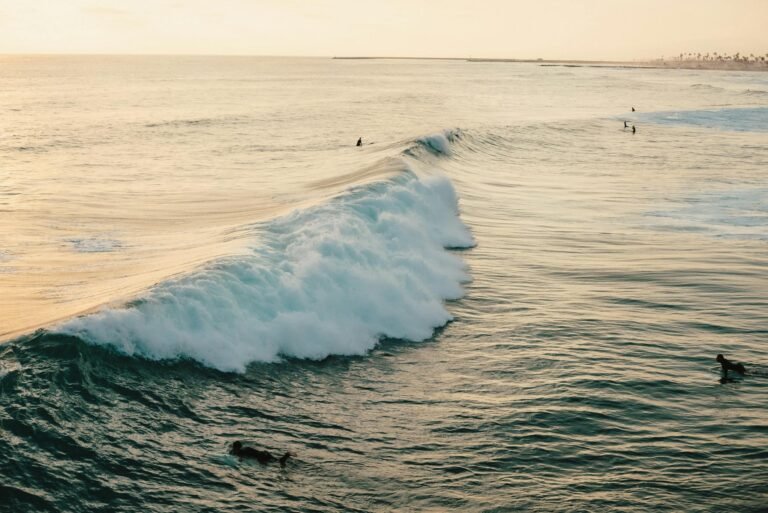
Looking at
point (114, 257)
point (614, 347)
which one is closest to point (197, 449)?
point (614, 347)

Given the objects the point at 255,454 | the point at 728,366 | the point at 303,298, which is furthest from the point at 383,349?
the point at 728,366

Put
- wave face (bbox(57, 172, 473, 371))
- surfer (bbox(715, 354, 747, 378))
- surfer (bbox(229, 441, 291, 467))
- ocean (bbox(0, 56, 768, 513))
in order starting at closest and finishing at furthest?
ocean (bbox(0, 56, 768, 513)), surfer (bbox(229, 441, 291, 467)), wave face (bbox(57, 172, 473, 371)), surfer (bbox(715, 354, 747, 378))

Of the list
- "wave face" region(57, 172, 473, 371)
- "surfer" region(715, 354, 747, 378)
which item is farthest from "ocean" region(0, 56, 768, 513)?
"surfer" region(715, 354, 747, 378)

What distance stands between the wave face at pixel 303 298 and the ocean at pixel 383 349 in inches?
1.9

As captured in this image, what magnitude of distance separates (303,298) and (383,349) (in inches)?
65.1

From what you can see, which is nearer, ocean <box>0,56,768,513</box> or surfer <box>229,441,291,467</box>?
ocean <box>0,56,768,513</box>

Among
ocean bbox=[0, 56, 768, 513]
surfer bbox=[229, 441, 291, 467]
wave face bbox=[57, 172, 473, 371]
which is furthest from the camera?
wave face bbox=[57, 172, 473, 371]

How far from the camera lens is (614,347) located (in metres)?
12.7

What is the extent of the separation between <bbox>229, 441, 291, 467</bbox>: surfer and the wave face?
98.2 inches

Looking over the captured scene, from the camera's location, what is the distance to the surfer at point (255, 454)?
27.6 feet

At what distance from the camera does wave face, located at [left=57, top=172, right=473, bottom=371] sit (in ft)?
36.0

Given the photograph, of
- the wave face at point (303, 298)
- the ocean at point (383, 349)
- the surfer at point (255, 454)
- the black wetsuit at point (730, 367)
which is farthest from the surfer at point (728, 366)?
the surfer at point (255, 454)

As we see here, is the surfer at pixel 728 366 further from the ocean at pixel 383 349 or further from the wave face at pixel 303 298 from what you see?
the wave face at pixel 303 298

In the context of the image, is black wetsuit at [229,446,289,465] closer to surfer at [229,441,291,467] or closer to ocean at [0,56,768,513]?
surfer at [229,441,291,467]
